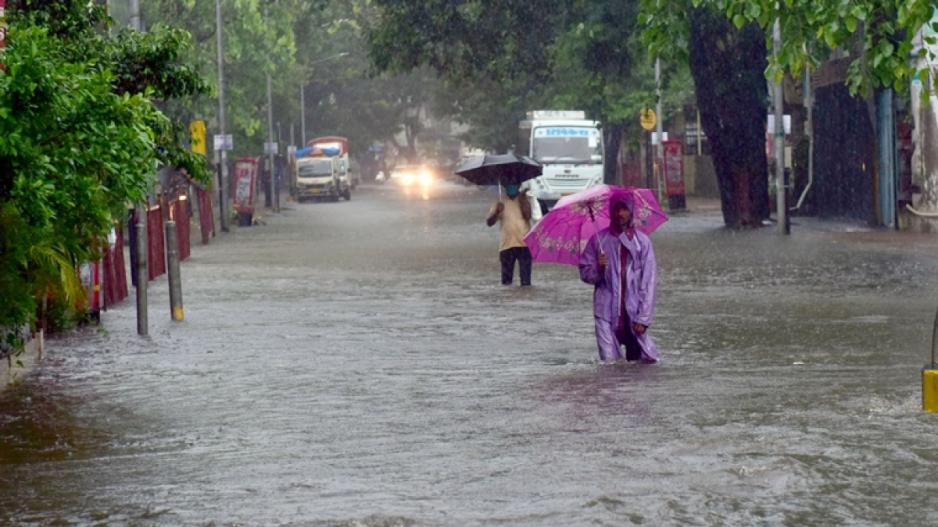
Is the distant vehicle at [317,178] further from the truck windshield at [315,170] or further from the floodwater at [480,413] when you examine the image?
the floodwater at [480,413]

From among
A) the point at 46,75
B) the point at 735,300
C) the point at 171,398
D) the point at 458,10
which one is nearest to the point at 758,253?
the point at 735,300

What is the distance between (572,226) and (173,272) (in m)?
5.22

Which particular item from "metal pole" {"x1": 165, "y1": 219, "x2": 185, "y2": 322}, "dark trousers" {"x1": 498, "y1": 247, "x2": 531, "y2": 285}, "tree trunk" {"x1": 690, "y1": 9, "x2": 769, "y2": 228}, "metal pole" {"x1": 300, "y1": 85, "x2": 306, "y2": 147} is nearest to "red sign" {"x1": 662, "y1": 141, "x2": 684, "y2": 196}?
"tree trunk" {"x1": 690, "y1": 9, "x2": 769, "y2": 228}

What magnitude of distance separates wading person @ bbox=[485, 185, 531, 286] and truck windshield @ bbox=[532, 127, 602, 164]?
29.4 m

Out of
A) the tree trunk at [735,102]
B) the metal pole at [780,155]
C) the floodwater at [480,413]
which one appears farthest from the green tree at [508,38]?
the floodwater at [480,413]

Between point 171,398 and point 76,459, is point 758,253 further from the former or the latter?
point 76,459

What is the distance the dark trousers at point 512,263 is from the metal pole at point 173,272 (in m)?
5.59

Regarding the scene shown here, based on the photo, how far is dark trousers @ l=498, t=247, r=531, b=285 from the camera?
24484 millimetres

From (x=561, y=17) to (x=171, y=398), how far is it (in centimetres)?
3152

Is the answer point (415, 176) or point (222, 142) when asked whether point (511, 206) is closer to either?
point (222, 142)

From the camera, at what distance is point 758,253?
3102cm

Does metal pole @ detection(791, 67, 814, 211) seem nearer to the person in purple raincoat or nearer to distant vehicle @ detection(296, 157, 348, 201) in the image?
the person in purple raincoat

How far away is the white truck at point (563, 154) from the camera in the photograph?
53750 millimetres

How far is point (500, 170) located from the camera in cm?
2430
